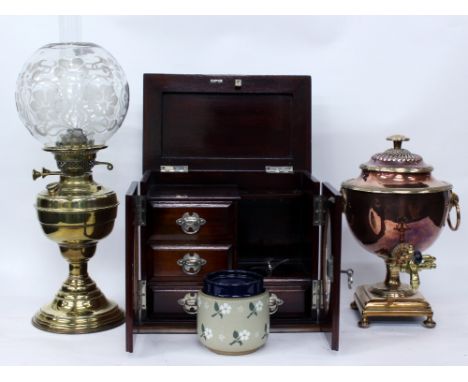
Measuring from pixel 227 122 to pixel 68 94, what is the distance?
0.63m

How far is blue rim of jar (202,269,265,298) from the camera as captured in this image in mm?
2547

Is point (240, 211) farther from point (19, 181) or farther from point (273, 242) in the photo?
point (19, 181)

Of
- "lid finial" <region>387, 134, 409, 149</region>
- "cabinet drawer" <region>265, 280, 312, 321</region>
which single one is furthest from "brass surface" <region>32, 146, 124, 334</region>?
"lid finial" <region>387, 134, 409, 149</region>

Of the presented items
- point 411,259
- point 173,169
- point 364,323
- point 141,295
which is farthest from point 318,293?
point 173,169

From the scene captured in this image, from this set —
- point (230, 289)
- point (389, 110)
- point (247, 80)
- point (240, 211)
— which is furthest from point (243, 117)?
point (230, 289)

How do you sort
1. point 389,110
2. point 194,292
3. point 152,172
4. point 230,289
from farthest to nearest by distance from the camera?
1. point 389,110
2. point 152,172
3. point 194,292
4. point 230,289

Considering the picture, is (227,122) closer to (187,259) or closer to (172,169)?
(172,169)

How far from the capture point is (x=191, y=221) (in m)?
2.74

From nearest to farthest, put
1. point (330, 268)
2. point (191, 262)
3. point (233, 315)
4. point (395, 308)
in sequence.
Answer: point (233, 315)
point (330, 268)
point (191, 262)
point (395, 308)

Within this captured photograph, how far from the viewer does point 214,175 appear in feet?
10.2

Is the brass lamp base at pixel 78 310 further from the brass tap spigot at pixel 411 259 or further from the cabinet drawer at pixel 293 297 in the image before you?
the brass tap spigot at pixel 411 259

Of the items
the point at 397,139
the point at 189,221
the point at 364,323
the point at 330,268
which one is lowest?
the point at 364,323

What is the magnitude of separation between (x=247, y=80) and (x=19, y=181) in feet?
3.19

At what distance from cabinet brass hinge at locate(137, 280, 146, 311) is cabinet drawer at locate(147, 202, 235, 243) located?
0.14 metres
